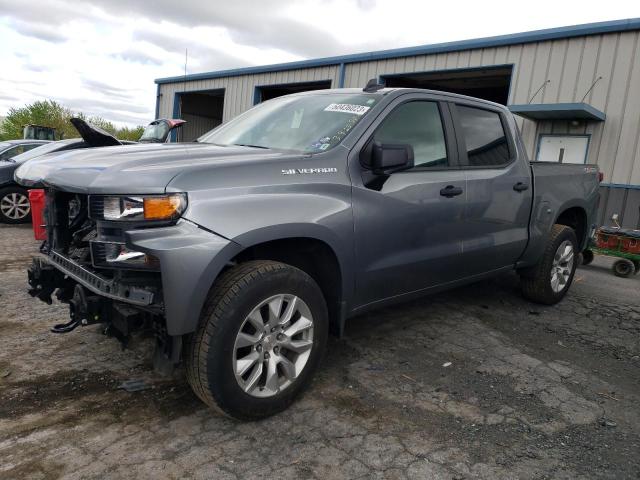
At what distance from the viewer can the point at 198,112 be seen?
26.5 metres

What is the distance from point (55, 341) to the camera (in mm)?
3582

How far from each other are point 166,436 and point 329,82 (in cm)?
1497

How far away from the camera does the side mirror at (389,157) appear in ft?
9.49

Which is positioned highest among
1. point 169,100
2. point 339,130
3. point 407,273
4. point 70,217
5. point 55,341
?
point 169,100

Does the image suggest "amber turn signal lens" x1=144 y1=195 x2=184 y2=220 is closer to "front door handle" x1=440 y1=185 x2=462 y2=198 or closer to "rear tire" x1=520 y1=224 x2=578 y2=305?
"front door handle" x1=440 y1=185 x2=462 y2=198

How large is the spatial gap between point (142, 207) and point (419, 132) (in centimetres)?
207

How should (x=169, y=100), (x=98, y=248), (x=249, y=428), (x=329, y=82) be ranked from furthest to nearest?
(x=169, y=100) < (x=329, y=82) < (x=249, y=428) < (x=98, y=248)

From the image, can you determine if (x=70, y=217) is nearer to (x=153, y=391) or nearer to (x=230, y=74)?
(x=153, y=391)

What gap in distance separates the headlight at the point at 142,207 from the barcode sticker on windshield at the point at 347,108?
4.69ft

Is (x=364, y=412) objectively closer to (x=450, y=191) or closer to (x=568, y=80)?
(x=450, y=191)

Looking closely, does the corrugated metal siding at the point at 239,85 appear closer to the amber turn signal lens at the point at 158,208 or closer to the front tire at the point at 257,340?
the front tire at the point at 257,340

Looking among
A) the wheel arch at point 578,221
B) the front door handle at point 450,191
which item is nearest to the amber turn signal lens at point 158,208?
the front door handle at point 450,191

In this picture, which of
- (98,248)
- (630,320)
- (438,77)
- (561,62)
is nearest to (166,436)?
(98,248)

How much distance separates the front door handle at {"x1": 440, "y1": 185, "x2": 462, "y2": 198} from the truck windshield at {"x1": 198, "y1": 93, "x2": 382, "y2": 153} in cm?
80
